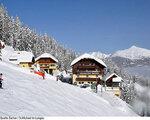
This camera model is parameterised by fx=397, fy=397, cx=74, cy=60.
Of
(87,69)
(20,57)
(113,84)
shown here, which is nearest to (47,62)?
(20,57)

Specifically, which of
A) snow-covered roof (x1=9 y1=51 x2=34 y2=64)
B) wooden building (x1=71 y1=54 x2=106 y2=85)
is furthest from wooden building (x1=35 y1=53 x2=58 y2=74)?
wooden building (x1=71 y1=54 x2=106 y2=85)

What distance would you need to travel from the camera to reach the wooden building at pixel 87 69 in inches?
3282

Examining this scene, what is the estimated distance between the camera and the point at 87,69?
8438 cm

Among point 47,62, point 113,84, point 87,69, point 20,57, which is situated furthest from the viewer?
point 47,62

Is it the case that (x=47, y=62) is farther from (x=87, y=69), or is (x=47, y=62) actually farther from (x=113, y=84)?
(x=113, y=84)

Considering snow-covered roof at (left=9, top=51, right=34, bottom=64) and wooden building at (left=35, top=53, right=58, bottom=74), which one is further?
wooden building at (left=35, top=53, right=58, bottom=74)

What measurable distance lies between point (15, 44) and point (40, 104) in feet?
340

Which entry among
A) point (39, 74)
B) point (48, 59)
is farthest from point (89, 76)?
point (39, 74)

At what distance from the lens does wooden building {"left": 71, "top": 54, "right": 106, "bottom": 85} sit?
8338cm

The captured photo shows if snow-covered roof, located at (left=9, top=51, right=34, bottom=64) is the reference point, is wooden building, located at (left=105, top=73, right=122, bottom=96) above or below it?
below

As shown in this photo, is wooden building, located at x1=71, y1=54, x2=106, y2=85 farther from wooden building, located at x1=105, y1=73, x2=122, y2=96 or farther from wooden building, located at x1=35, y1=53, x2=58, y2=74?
wooden building, located at x1=35, y1=53, x2=58, y2=74

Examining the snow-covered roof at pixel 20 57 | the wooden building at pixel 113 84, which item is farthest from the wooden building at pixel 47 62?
the wooden building at pixel 113 84

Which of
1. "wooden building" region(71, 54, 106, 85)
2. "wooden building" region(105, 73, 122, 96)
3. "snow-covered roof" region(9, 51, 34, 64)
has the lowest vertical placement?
"wooden building" region(105, 73, 122, 96)

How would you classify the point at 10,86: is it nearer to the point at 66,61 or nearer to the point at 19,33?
the point at 19,33
